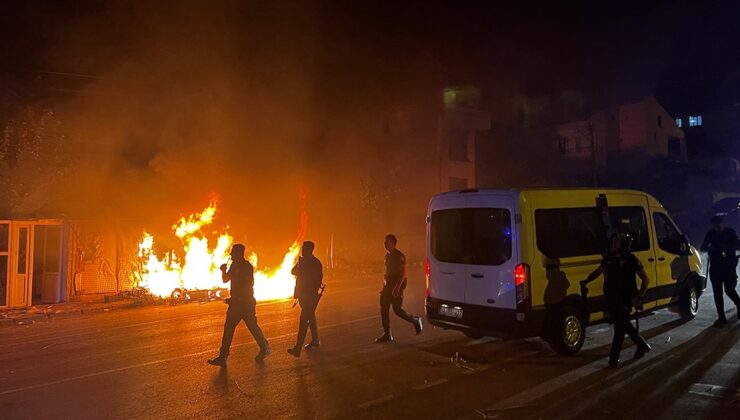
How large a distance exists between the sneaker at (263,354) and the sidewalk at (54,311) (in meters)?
6.67

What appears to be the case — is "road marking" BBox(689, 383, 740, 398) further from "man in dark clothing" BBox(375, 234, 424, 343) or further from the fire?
the fire

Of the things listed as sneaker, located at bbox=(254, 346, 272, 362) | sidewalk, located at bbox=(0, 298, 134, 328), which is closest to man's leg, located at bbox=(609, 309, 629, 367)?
sneaker, located at bbox=(254, 346, 272, 362)

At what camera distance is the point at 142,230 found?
1480 cm

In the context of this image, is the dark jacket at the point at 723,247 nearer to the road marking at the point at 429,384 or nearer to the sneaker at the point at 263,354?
the road marking at the point at 429,384

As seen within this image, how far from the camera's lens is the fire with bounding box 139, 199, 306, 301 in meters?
13.7

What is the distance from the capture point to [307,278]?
720cm

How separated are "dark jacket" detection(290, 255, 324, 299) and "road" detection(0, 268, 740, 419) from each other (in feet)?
2.72

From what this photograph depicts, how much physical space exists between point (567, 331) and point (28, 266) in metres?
11.9

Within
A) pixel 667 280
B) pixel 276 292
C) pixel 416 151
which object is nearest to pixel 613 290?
pixel 667 280

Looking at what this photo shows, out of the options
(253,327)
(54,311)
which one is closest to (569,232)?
(253,327)

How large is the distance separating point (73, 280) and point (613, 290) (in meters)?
12.9

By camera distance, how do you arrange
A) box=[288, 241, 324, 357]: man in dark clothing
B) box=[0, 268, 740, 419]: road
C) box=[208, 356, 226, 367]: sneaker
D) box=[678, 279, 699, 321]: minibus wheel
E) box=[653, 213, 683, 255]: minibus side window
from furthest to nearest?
1. box=[678, 279, 699, 321]: minibus wheel
2. box=[653, 213, 683, 255]: minibus side window
3. box=[288, 241, 324, 357]: man in dark clothing
4. box=[208, 356, 226, 367]: sneaker
5. box=[0, 268, 740, 419]: road

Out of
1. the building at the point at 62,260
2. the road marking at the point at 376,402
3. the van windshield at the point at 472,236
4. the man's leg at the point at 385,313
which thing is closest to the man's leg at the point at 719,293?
the van windshield at the point at 472,236

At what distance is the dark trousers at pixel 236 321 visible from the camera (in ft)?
21.7
